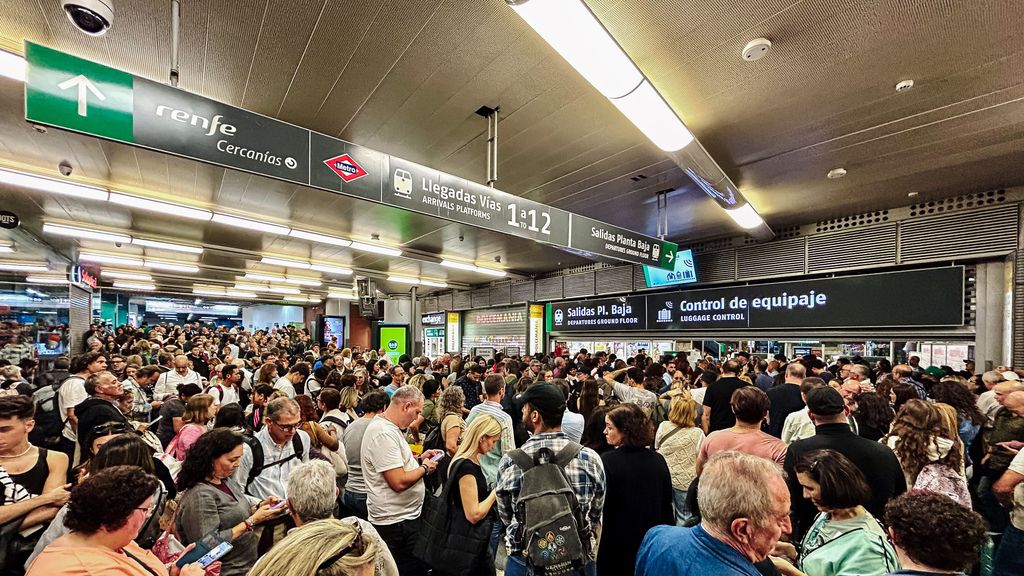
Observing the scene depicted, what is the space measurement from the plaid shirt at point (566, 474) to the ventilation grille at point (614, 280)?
9.50 m

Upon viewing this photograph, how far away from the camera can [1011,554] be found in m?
2.59

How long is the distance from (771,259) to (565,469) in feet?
27.5

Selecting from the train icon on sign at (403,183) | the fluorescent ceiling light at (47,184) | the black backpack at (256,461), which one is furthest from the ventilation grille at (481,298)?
the black backpack at (256,461)

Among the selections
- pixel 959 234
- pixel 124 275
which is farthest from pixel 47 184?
pixel 959 234

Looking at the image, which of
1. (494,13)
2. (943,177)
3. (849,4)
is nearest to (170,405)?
(494,13)

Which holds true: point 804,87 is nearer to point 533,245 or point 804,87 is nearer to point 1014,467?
point 1014,467

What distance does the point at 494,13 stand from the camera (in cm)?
301

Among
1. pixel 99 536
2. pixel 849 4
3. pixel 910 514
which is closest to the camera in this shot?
pixel 910 514

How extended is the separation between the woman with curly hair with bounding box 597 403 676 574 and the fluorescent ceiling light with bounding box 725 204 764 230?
4.59m

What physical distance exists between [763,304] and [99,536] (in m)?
9.76

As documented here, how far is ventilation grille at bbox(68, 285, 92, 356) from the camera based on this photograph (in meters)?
11.9

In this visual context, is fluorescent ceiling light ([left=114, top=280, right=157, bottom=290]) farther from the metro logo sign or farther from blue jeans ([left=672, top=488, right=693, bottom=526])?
blue jeans ([left=672, top=488, right=693, bottom=526])

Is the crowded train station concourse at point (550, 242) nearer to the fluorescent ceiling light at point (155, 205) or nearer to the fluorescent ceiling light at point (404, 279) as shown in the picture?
the fluorescent ceiling light at point (155, 205)

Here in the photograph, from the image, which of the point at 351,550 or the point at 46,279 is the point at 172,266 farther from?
the point at 351,550
